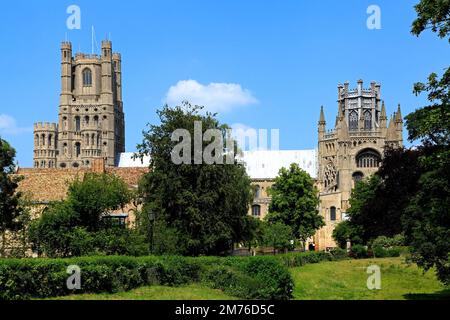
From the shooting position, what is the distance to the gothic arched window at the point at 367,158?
11144 cm

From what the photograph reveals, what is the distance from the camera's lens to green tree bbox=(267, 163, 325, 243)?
73188 millimetres

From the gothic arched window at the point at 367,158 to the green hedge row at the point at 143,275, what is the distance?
266ft

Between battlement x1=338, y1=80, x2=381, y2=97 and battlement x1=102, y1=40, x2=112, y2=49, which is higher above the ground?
battlement x1=102, y1=40, x2=112, y2=49

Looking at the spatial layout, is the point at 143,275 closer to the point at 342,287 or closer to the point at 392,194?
the point at 342,287

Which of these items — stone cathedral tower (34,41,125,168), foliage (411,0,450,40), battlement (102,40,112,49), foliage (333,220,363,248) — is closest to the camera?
foliage (411,0,450,40)

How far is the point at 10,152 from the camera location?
1807 inches

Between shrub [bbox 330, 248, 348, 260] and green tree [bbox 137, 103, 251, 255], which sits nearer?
green tree [bbox 137, 103, 251, 255]

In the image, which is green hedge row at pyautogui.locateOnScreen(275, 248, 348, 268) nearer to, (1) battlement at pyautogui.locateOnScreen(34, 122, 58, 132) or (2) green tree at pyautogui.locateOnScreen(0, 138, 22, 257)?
(2) green tree at pyautogui.locateOnScreen(0, 138, 22, 257)

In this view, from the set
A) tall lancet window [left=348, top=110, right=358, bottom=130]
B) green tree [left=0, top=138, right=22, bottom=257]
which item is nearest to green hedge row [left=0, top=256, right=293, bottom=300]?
green tree [left=0, top=138, right=22, bottom=257]

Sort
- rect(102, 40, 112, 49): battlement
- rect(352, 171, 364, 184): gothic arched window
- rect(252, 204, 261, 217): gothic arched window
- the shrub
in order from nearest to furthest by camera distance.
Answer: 1. the shrub
2. rect(352, 171, 364, 184): gothic arched window
3. rect(252, 204, 261, 217): gothic arched window
4. rect(102, 40, 112, 49): battlement

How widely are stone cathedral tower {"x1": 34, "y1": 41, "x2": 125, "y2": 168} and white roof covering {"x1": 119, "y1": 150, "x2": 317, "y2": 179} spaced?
115 feet

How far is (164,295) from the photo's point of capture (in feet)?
91.4

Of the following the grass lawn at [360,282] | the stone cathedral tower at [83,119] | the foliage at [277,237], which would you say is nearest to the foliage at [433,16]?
the grass lawn at [360,282]

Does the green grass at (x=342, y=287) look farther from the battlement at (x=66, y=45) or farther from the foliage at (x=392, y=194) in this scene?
the battlement at (x=66, y=45)
